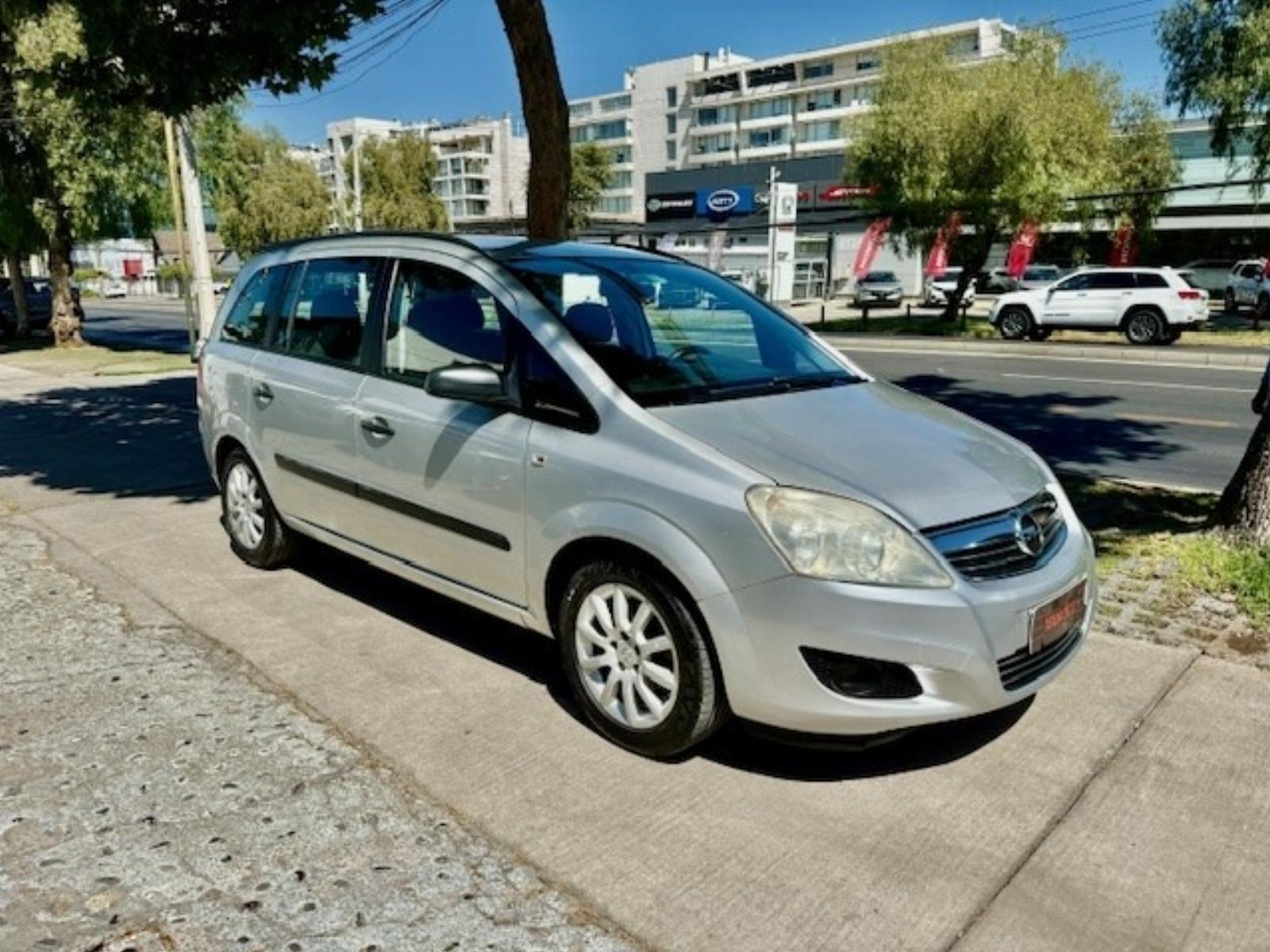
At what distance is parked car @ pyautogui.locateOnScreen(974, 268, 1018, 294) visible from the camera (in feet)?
131

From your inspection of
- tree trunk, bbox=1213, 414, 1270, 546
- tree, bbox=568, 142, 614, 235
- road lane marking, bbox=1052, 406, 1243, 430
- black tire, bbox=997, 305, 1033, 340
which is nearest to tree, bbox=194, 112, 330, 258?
tree, bbox=568, 142, 614, 235

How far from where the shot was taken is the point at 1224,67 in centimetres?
2134

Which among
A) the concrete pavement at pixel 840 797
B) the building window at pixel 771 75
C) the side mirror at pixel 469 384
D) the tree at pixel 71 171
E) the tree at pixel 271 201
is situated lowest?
the concrete pavement at pixel 840 797

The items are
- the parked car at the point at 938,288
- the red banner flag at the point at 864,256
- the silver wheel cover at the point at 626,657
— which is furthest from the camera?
the red banner flag at the point at 864,256

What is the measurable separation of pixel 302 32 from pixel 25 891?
633 cm

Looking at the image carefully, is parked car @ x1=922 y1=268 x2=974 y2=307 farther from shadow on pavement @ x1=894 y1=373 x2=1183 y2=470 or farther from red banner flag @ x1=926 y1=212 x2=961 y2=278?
shadow on pavement @ x1=894 y1=373 x2=1183 y2=470

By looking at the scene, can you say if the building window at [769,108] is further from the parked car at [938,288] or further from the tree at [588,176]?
the parked car at [938,288]

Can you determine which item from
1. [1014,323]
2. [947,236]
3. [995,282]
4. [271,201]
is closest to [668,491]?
[1014,323]

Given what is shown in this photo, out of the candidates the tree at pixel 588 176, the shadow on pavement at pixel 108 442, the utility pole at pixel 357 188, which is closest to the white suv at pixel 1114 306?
the shadow on pavement at pixel 108 442

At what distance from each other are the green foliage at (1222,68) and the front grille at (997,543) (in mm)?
21993

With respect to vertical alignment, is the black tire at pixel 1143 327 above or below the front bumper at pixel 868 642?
below

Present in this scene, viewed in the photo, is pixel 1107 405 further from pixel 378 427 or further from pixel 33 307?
pixel 33 307

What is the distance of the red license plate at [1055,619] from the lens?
300cm

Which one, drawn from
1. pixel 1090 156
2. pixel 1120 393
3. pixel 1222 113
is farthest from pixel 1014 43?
pixel 1120 393
